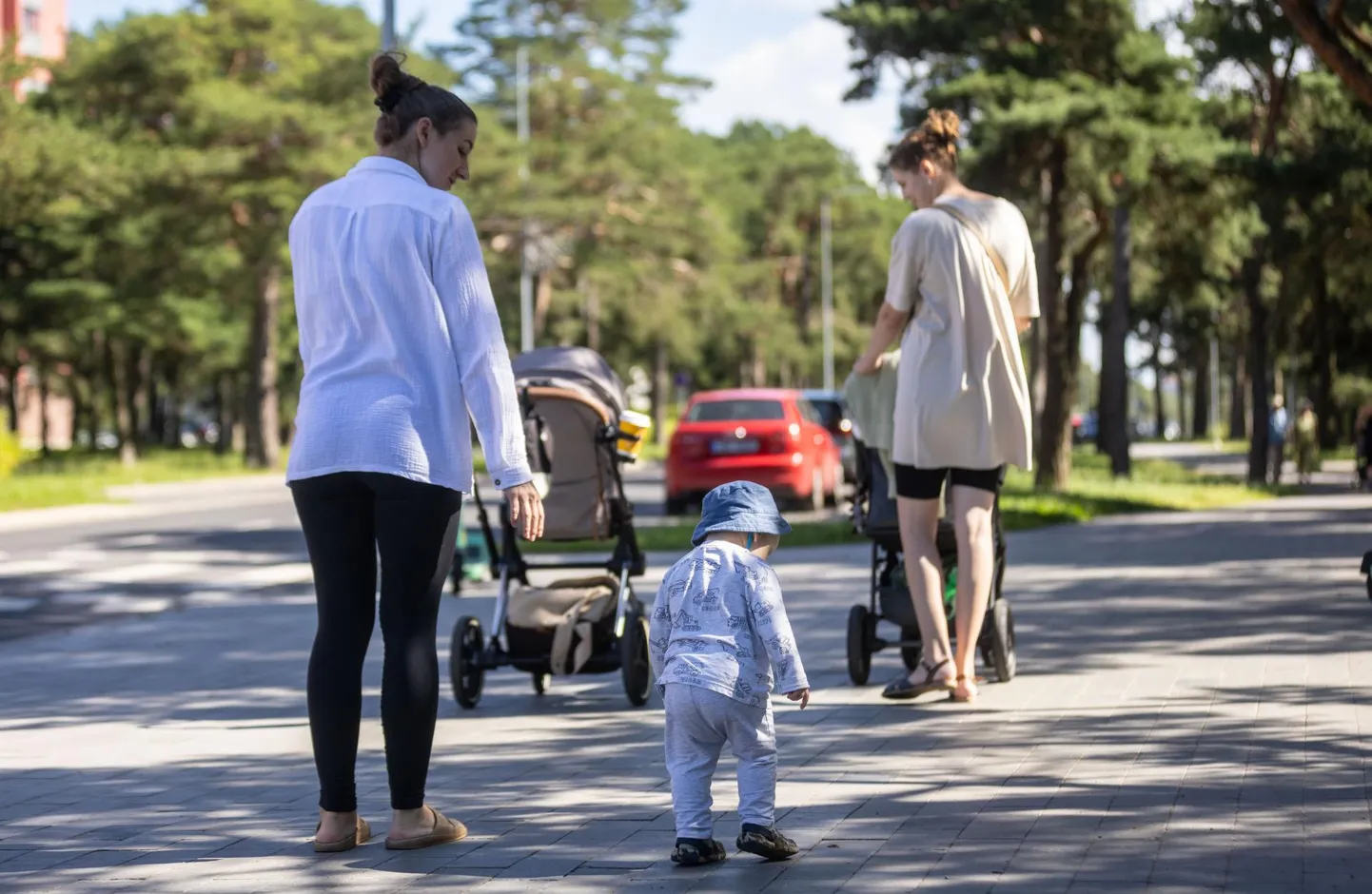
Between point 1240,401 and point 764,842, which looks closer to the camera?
point 764,842

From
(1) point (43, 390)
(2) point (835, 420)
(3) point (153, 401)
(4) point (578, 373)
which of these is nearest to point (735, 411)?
(2) point (835, 420)

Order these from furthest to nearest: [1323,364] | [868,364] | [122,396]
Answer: [1323,364] → [122,396] → [868,364]

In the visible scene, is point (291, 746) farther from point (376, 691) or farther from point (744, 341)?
point (744, 341)

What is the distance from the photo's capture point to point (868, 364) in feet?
27.2

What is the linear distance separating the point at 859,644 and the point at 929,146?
2166 millimetres

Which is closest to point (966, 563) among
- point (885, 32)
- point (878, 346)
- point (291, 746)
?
point (878, 346)

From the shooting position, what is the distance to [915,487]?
8219 millimetres

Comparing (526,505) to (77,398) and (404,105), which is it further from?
(77,398)

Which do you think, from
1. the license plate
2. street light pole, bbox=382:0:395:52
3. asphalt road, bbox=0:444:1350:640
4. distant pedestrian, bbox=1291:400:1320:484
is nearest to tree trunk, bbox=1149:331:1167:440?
distant pedestrian, bbox=1291:400:1320:484

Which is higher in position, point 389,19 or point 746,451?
point 389,19

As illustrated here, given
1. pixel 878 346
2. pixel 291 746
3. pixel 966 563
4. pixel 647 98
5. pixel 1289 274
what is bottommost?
pixel 291 746

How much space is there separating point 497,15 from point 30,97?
1905 cm

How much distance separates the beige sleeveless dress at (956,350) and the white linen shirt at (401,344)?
2977 mm

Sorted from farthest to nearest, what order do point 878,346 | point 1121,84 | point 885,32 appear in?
1. point 885,32
2. point 1121,84
3. point 878,346
